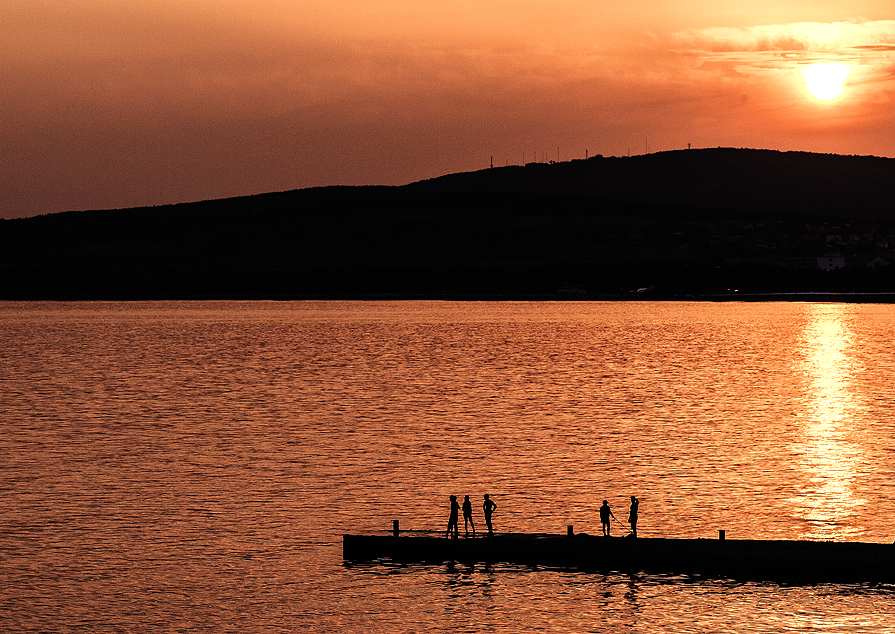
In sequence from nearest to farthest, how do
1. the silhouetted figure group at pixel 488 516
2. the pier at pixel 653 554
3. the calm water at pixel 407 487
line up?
the calm water at pixel 407 487 < the pier at pixel 653 554 < the silhouetted figure group at pixel 488 516

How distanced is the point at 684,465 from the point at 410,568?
108 ft

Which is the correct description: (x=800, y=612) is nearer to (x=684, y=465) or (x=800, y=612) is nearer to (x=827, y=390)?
(x=684, y=465)

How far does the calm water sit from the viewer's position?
47.8 metres

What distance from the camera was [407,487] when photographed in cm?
7256

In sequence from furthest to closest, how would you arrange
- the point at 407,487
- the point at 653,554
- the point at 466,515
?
the point at 407,487 < the point at 466,515 < the point at 653,554

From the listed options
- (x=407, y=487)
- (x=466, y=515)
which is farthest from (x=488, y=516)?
(x=407, y=487)

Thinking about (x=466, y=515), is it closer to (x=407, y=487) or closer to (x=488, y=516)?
(x=488, y=516)

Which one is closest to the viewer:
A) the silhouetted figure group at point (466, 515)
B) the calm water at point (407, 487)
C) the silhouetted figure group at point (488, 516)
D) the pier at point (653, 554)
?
the calm water at point (407, 487)

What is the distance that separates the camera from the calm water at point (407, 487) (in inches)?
1881

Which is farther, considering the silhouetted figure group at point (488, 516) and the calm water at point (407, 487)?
the silhouetted figure group at point (488, 516)

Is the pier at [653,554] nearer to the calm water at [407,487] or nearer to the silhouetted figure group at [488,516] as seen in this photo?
the silhouetted figure group at [488,516]

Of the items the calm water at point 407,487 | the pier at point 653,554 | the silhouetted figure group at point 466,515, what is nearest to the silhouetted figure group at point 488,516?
the silhouetted figure group at point 466,515

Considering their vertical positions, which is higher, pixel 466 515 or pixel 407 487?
pixel 466 515

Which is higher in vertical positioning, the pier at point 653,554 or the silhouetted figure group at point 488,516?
the silhouetted figure group at point 488,516
